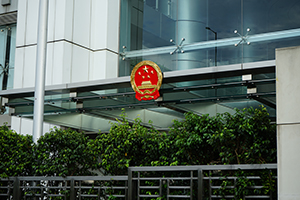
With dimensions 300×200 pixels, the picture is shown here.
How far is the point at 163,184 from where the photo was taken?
8344 mm

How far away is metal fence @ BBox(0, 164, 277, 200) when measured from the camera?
7223mm

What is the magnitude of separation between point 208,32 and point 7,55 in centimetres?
960

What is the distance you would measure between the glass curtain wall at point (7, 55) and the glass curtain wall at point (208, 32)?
5.46 metres

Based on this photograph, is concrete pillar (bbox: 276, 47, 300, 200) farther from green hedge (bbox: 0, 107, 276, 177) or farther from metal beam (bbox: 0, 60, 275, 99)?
metal beam (bbox: 0, 60, 275, 99)

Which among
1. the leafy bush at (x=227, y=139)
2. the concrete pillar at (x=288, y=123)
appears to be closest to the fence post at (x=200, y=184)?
the leafy bush at (x=227, y=139)

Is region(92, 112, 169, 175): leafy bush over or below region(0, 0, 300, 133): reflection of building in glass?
below

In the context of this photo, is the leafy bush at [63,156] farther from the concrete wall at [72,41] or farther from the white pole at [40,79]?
the concrete wall at [72,41]

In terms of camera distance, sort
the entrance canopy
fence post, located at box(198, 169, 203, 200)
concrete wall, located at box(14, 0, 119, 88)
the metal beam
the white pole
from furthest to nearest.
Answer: concrete wall, located at box(14, 0, 119, 88), the entrance canopy, the white pole, the metal beam, fence post, located at box(198, 169, 203, 200)

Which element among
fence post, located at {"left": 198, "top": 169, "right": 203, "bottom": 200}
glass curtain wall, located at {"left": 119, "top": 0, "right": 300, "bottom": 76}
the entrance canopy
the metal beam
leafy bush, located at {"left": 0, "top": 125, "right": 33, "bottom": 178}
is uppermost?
glass curtain wall, located at {"left": 119, "top": 0, "right": 300, "bottom": 76}

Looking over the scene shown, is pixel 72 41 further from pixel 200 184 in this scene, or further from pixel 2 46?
pixel 200 184

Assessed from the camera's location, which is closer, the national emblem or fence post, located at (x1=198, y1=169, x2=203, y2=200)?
fence post, located at (x1=198, y1=169, x2=203, y2=200)

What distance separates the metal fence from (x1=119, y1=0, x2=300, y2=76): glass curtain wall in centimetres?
574

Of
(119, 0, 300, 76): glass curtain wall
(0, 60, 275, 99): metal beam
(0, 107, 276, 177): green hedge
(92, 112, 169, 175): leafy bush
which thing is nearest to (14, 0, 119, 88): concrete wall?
(119, 0, 300, 76): glass curtain wall

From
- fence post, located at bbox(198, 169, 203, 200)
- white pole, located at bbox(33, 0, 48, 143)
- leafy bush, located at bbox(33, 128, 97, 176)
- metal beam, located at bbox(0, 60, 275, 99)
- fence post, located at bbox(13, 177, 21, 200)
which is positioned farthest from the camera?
white pole, located at bbox(33, 0, 48, 143)
